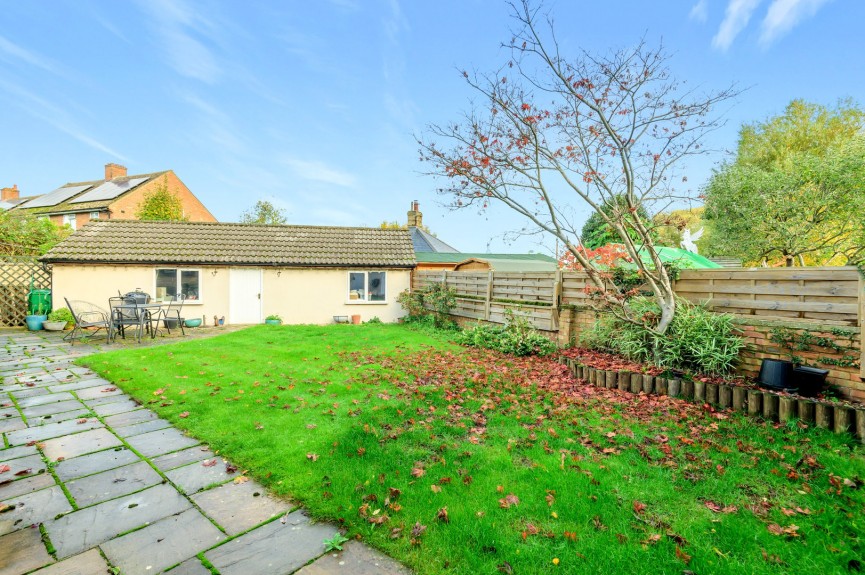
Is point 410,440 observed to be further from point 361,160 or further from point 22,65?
point 22,65

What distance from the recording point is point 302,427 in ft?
14.5

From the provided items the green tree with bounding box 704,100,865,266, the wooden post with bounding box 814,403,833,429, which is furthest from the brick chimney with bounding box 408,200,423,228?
the wooden post with bounding box 814,403,833,429

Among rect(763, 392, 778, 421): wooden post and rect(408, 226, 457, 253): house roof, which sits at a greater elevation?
rect(408, 226, 457, 253): house roof

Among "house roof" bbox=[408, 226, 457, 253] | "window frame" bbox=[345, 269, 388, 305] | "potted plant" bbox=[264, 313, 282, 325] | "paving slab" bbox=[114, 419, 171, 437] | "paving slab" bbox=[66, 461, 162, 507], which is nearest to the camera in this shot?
"paving slab" bbox=[66, 461, 162, 507]

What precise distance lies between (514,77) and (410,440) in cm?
647

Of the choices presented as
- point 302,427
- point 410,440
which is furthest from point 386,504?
point 302,427

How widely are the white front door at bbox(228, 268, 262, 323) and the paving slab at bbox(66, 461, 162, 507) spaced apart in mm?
12164

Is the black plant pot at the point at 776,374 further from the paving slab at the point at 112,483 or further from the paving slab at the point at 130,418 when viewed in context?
the paving slab at the point at 130,418

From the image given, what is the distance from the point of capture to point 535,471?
3.43m

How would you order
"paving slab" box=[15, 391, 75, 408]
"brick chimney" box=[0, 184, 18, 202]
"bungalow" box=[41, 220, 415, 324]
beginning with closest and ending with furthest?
"paving slab" box=[15, 391, 75, 408]
"bungalow" box=[41, 220, 415, 324]
"brick chimney" box=[0, 184, 18, 202]

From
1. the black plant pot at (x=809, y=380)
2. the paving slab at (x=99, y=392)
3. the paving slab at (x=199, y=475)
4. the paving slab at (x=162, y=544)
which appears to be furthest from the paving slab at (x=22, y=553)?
the black plant pot at (x=809, y=380)

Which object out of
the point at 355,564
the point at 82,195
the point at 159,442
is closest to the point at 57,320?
the point at 159,442

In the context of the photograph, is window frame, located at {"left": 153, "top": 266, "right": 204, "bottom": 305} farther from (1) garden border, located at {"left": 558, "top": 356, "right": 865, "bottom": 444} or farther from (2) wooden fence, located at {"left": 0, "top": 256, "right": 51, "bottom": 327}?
(1) garden border, located at {"left": 558, "top": 356, "right": 865, "bottom": 444}

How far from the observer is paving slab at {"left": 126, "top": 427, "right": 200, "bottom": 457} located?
3906 millimetres
